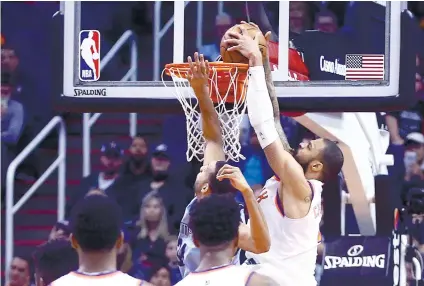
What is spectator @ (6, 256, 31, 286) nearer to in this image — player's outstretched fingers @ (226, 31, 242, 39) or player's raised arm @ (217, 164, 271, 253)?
player's outstretched fingers @ (226, 31, 242, 39)

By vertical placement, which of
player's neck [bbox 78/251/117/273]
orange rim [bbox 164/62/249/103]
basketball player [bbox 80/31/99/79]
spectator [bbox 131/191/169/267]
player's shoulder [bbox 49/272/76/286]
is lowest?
spectator [bbox 131/191/169/267]

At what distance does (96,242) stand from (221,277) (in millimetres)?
515

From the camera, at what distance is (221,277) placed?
4.63 metres

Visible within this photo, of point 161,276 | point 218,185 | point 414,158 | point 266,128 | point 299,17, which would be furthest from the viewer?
point 414,158

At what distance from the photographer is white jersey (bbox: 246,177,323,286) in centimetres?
600

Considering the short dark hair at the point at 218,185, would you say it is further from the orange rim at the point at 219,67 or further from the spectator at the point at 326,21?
the spectator at the point at 326,21

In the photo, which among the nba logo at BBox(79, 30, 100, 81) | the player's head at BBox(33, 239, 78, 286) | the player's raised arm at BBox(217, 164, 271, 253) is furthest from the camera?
the nba logo at BBox(79, 30, 100, 81)

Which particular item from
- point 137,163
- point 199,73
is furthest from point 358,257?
point 199,73

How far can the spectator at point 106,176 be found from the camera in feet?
33.8

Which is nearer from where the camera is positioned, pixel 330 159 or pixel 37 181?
pixel 330 159

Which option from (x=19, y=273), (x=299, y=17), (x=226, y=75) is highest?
(x=299, y=17)

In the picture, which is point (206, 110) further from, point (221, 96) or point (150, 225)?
point (150, 225)

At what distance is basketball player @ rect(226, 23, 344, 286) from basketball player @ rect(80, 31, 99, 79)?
4.24 feet

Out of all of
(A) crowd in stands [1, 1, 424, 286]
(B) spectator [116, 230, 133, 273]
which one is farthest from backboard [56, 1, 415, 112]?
(B) spectator [116, 230, 133, 273]
